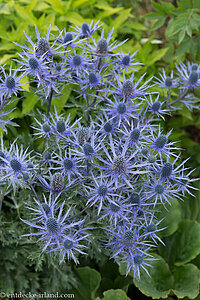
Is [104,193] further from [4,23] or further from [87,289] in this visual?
[4,23]

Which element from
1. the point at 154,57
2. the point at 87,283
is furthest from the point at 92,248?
the point at 154,57

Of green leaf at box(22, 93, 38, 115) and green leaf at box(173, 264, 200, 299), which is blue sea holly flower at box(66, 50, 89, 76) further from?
green leaf at box(173, 264, 200, 299)

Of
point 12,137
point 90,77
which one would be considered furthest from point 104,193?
point 12,137

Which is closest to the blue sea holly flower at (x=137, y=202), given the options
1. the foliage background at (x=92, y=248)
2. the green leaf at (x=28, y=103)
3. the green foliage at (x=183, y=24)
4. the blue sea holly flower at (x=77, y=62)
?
the foliage background at (x=92, y=248)

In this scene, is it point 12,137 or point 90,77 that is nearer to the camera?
point 90,77

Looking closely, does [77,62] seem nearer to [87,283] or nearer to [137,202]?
[137,202]

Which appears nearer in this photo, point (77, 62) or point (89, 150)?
point (89, 150)

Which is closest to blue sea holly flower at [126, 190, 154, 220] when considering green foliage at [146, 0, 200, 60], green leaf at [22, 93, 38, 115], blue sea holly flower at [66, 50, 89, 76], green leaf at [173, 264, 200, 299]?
blue sea holly flower at [66, 50, 89, 76]
